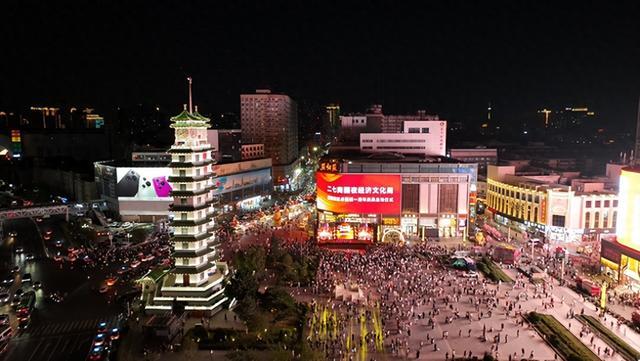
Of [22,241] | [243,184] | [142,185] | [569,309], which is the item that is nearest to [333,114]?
[243,184]

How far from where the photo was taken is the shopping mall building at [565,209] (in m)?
47.2

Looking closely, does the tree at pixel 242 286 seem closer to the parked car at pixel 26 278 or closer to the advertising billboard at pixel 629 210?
the parked car at pixel 26 278

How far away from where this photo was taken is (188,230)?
31.8m

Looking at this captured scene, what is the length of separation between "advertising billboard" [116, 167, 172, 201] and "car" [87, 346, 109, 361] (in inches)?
1188

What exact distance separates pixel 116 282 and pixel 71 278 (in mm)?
3959

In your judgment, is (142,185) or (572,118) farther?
(572,118)

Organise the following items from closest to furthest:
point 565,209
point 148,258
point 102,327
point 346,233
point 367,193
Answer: point 102,327 → point 148,258 → point 565,209 → point 346,233 → point 367,193

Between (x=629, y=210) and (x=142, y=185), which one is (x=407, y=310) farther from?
(x=142, y=185)

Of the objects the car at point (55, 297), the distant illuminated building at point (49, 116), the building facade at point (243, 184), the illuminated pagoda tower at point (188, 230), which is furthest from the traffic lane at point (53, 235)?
the distant illuminated building at point (49, 116)

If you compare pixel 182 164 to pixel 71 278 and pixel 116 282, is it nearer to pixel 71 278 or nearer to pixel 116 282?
pixel 116 282

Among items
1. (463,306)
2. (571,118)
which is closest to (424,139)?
(463,306)

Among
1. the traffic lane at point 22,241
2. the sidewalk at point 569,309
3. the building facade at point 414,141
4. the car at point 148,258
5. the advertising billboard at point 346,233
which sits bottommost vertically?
the sidewalk at point 569,309

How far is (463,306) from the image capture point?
31938 mm

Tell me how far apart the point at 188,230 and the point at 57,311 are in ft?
31.3
